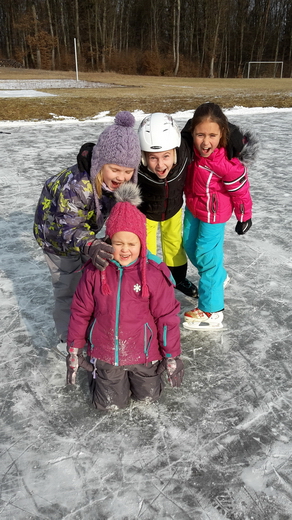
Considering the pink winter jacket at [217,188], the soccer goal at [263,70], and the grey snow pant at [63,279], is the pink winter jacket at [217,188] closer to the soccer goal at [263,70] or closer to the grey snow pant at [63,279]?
the grey snow pant at [63,279]

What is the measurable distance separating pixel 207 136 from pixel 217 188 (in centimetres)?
32

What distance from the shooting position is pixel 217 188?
2.50 metres

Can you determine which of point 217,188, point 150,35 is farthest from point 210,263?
point 150,35

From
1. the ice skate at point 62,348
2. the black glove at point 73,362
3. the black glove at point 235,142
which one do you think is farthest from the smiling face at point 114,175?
the ice skate at point 62,348

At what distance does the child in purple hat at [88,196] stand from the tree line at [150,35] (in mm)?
36481

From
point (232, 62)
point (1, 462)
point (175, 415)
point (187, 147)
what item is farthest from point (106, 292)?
point (232, 62)

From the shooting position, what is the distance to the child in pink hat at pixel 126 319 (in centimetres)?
183

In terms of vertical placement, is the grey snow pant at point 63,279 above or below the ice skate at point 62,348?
above

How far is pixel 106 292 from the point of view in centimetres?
186

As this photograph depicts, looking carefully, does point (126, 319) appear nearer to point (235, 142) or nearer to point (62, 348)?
point (62, 348)

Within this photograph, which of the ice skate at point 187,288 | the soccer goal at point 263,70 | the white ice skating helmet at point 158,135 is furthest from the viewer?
the soccer goal at point 263,70

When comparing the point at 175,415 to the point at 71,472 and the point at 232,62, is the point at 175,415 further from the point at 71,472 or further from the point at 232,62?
the point at 232,62

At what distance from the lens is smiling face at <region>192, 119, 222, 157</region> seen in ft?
7.52

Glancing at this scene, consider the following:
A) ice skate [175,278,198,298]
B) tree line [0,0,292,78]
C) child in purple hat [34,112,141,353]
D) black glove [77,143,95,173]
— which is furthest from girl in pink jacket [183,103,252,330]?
tree line [0,0,292,78]
